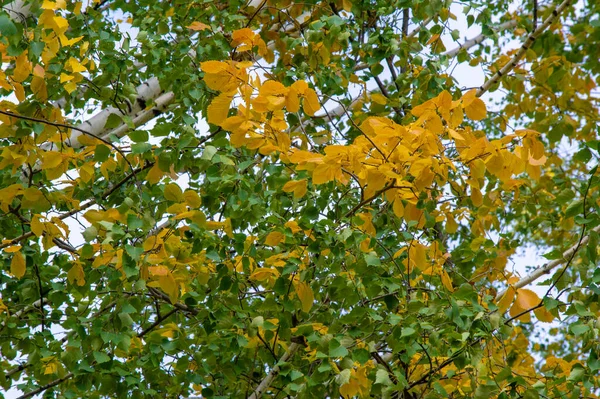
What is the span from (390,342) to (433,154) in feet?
2.13

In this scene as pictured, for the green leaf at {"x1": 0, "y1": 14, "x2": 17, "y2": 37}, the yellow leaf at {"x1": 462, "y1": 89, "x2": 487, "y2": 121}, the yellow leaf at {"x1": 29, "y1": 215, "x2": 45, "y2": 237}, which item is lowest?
the yellow leaf at {"x1": 29, "y1": 215, "x2": 45, "y2": 237}

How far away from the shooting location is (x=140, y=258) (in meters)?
1.89

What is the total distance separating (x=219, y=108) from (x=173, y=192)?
26 centimetres

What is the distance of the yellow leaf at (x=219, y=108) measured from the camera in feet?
5.93

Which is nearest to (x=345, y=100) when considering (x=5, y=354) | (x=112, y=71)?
(x=112, y=71)

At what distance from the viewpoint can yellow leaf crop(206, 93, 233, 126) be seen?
5.93 feet

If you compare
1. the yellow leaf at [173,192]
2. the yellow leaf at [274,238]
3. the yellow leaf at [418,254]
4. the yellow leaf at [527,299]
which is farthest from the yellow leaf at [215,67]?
the yellow leaf at [527,299]

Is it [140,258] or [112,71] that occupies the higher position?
[112,71]

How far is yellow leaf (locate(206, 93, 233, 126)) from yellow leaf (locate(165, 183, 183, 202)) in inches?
8.3

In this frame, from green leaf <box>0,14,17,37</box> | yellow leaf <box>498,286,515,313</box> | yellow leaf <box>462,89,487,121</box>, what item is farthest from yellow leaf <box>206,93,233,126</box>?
yellow leaf <box>498,286,515,313</box>

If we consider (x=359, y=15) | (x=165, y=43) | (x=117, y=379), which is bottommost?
(x=117, y=379)

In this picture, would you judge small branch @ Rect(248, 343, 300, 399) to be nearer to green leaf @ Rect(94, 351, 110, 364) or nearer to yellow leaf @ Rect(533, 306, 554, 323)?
green leaf @ Rect(94, 351, 110, 364)

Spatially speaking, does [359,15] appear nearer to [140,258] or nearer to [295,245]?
[295,245]

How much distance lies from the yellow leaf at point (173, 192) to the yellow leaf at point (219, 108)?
0.69 ft
